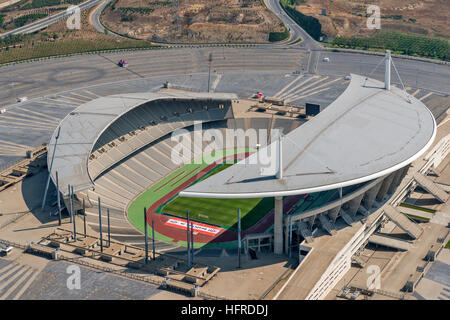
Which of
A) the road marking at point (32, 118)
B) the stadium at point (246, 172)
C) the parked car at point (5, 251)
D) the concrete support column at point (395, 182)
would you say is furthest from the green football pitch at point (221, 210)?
the road marking at point (32, 118)

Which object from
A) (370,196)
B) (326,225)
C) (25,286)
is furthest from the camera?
(370,196)

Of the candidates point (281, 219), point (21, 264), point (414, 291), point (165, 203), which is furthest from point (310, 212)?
point (21, 264)

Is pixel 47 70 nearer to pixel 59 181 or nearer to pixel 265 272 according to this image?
pixel 59 181

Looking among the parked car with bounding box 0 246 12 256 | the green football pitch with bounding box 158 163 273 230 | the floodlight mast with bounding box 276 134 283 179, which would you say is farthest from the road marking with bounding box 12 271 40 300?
the floodlight mast with bounding box 276 134 283 179

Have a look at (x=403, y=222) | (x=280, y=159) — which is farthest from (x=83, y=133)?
(x=403, y=222)

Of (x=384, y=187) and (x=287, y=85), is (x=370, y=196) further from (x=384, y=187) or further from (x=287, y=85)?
(x=287, y=85)

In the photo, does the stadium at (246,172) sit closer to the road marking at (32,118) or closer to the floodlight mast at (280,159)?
the floodlight mast at (280,159)
